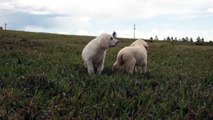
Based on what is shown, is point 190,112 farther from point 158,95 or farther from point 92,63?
point 92,63

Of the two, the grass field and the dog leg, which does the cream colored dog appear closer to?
the dog leg

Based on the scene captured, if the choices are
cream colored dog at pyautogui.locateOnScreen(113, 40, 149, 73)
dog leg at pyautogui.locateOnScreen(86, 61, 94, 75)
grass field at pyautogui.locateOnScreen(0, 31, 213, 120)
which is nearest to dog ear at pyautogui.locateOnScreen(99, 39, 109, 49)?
dog leg at pyautogui.locateOnScreen(86, 61, 94, 75)

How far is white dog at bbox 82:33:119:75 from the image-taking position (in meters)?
11.4

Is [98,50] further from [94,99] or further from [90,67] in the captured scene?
[94,99]

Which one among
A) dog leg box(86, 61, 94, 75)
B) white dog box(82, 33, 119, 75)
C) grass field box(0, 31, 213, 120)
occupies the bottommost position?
grass field box(0, 31, 213, 120)

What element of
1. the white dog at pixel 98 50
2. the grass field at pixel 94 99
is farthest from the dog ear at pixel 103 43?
the grass field at pixel 94 99

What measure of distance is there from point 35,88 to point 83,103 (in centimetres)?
122

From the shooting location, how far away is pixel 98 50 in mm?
11594

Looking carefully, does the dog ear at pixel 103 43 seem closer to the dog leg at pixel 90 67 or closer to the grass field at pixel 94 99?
the dog leg at pixel 90 67

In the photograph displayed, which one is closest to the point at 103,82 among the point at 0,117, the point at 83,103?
the point at 83,103

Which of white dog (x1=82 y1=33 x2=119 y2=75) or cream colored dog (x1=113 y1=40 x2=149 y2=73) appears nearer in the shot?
white dog (x1=82 y1=33 x2=119 y2=75)

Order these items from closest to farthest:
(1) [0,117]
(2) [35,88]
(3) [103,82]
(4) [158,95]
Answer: (1) [0,117], (2) [35,88], (4) [158,95], (3) [103,82]

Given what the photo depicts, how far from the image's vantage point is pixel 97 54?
1167cm

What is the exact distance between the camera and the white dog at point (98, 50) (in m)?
11.4
